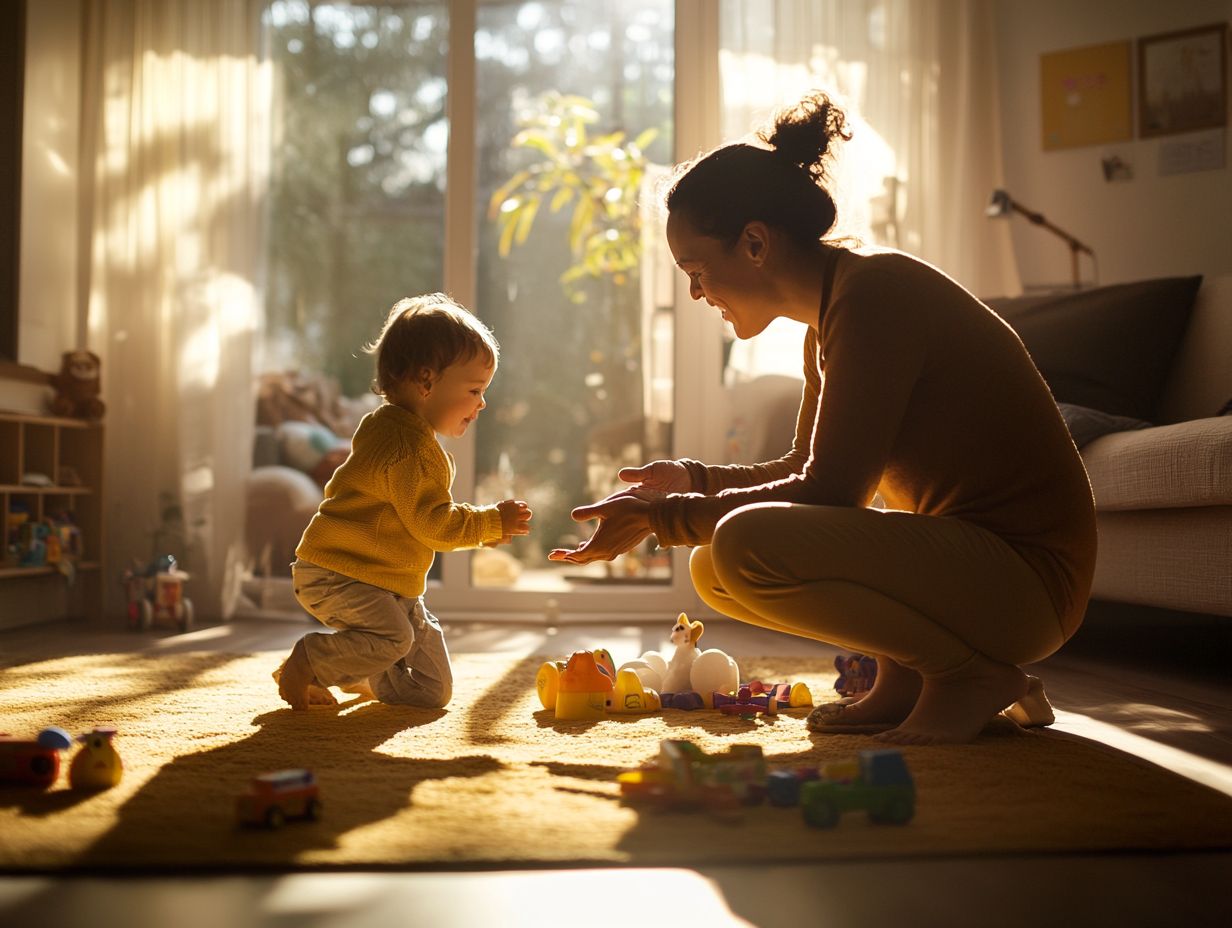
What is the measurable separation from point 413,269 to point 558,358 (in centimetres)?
61

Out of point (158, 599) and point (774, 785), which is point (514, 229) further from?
point (774, 785)

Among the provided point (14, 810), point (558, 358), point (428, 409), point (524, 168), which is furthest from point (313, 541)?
point (524, 168)

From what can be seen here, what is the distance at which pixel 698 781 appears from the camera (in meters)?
1.25

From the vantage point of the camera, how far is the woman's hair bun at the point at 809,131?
165 centimetres

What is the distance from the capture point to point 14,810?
48.3 inches

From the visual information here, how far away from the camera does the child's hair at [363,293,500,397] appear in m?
1.93

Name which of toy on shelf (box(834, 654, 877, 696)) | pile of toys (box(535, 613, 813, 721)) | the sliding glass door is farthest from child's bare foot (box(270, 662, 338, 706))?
the sliding glass door

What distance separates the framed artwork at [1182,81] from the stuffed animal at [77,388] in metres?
3.50

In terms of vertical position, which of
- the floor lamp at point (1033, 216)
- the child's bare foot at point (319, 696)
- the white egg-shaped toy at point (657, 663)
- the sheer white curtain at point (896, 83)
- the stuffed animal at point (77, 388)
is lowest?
the child's bare foot at point (319, 696)

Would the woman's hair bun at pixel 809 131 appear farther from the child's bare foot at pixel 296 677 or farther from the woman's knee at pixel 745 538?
the child's bare foot at pixel 296 677

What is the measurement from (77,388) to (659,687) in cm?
232

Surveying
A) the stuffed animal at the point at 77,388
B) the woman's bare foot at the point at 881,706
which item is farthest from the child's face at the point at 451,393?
the stuffed animal at the point at 77,388

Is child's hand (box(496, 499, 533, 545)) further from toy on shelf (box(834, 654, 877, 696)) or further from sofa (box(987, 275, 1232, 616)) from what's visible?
sofa (box(987, 275, 1232, 616))

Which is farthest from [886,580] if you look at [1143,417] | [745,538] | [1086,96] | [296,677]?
[1086,96]
